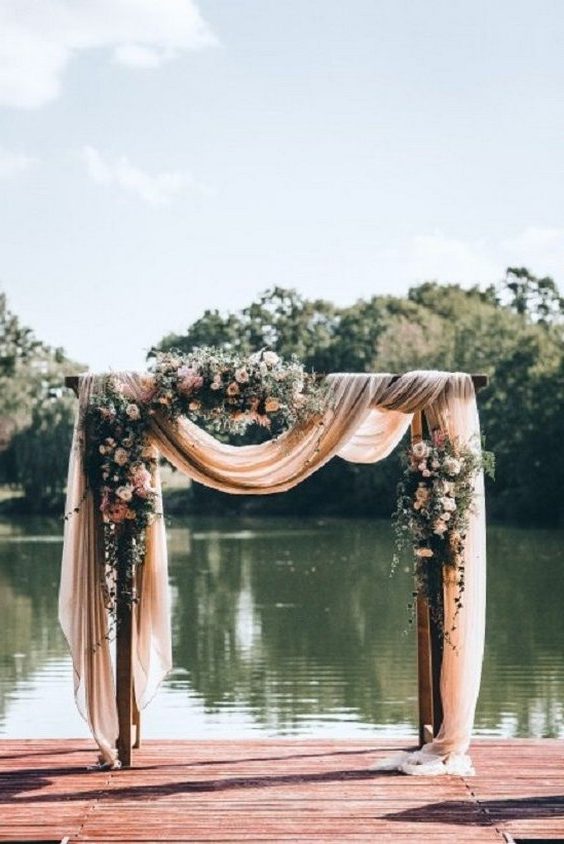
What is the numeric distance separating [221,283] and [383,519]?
11427mm

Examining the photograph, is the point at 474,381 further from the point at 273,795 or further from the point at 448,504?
the point at 273,795

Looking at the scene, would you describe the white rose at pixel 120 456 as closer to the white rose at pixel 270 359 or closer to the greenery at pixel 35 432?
the white rose at pixel 270 359

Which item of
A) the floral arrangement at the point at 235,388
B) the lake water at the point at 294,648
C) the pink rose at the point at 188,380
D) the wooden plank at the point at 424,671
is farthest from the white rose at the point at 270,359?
the lake water at the point at 294,648

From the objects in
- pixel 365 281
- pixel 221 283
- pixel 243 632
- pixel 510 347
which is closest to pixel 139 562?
pixel 243 632

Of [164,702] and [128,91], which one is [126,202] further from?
[164,702]

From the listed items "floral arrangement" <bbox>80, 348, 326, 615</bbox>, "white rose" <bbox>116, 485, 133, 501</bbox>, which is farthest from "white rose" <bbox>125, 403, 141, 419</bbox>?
"white rose" <bbox>116, 485, 133, 501</bbox>

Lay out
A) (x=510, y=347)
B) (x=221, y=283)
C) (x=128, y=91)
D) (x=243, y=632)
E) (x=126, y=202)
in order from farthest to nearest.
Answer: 1. (x=221, y=283)
2. (x=510, y=347)
3. (x=126, y=202)
4. (x=128, y=91)
5. (x=243, y=632)

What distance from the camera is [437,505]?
26.3 feet

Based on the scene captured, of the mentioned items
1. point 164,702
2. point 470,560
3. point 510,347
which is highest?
point 510,347

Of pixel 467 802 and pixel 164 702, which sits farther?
pixel 164 702

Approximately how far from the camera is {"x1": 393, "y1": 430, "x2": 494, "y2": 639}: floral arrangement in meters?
8.09

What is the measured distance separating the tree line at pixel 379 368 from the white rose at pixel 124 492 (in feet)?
89.5

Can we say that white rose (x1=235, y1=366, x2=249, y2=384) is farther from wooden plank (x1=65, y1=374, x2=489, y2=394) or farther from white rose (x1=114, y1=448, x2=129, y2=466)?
white rose (x1=114, y1=448, x2=129, y2=466)

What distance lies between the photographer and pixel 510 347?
136ft
